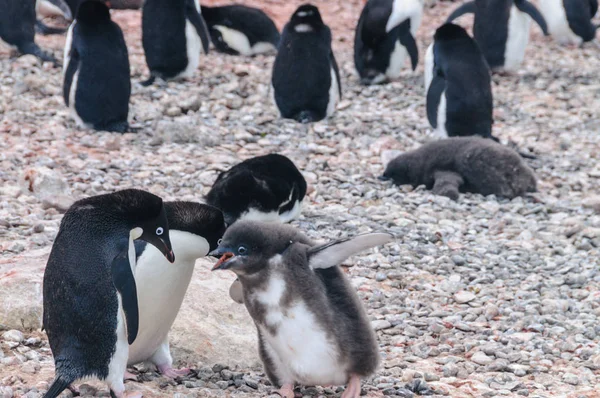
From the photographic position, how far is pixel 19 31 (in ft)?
29.2

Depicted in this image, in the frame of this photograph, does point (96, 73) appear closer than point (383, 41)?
Yes

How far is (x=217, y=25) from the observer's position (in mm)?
10258

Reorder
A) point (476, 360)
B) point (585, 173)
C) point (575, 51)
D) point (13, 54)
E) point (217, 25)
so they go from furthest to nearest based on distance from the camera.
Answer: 1. point (575, 51)
2. point (217, 25)
3. point (13, 54)
4. point (585, 173)
5. point (476, 360)

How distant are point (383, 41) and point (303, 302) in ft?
22.4

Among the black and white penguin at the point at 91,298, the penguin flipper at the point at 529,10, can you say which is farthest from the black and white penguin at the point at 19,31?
the black and white penguin at the point at 91,298

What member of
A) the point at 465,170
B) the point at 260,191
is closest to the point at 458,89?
the point at 465,170

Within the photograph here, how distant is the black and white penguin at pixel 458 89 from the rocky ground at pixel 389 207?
1.14 feet

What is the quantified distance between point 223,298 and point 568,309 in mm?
1697

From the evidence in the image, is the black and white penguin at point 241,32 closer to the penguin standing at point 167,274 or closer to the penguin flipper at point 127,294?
the penguin standing at point 167,274

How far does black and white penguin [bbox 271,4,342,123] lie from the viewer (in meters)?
8.05

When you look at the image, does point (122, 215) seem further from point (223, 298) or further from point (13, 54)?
point (13, 54)

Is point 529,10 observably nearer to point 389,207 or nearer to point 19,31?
point 389,207

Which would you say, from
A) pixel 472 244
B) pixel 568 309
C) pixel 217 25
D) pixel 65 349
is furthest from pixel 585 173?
pixel 65 349

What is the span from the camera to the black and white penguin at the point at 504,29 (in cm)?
1014
